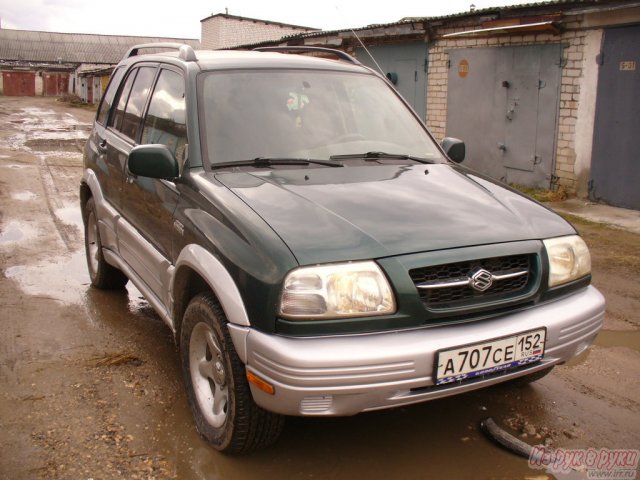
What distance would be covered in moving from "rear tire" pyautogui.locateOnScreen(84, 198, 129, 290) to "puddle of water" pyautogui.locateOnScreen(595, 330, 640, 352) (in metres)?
3.58

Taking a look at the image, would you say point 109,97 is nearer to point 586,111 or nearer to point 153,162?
point 153,162

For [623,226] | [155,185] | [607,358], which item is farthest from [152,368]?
[623,226]

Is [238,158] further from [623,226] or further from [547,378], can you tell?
[623,226]

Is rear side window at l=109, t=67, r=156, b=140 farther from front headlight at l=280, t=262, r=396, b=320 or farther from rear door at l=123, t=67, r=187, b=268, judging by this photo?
front headlight at l=280, t=262, r=396, b=320

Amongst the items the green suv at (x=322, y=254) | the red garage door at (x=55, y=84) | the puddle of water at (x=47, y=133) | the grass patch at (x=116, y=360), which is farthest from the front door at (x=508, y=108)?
the red garage door at (x=55, y=84)

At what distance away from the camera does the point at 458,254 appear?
2.61m

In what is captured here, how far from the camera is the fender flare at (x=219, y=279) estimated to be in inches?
102

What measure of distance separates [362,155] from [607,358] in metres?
2.06

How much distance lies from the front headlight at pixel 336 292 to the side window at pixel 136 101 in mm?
2227

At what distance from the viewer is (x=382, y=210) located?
2883 millimetres

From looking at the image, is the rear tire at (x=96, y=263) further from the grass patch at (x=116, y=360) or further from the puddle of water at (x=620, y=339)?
the puddle of water at (x=620, y=339)

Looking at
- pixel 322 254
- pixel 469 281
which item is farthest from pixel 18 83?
pixel 469 281

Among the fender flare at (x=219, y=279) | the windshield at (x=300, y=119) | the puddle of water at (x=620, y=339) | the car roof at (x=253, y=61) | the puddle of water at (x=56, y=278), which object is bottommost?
the puddle of water at (x=620, y=339)

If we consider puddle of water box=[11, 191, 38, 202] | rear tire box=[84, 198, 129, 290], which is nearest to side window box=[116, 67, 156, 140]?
rear tire box=[84, 198, 129, 290]
